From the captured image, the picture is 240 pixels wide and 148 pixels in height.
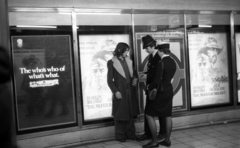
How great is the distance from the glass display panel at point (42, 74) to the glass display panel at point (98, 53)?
0.95ft

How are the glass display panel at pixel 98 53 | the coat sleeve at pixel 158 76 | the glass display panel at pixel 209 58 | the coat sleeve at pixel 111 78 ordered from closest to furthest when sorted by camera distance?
the coat sleeve at pixel 158 76 < the coat sleeve at pixel 111 78 < the glass display panel at pixel 98 53 < the glass display panel at pixel 209 58

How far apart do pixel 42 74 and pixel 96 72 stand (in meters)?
1.10

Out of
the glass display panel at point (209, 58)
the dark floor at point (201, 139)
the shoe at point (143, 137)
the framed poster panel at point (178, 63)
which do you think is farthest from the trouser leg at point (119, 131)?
the glass display panel at point (209, 58)

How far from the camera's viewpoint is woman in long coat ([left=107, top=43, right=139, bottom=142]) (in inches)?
233

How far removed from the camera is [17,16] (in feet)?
18.2

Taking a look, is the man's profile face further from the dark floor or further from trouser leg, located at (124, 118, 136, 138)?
trouser leg, located at (124, 118, 136, 138)

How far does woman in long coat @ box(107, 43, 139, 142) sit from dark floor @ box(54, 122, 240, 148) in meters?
0.26

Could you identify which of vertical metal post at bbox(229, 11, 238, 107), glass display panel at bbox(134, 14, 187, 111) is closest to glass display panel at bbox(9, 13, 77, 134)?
glass display panel at bbox(134, 14, 187, 111)

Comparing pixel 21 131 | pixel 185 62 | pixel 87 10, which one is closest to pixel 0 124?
pixel 21 131

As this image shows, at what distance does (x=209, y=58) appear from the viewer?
24.1 ft

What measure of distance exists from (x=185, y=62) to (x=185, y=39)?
512mm

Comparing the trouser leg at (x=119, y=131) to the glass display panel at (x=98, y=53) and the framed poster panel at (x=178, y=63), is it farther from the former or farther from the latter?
the framed poster panel at (x=178, y=63)

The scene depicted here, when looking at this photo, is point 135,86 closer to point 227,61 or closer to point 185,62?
point 185,62

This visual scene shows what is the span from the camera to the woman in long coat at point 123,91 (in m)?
5.91
